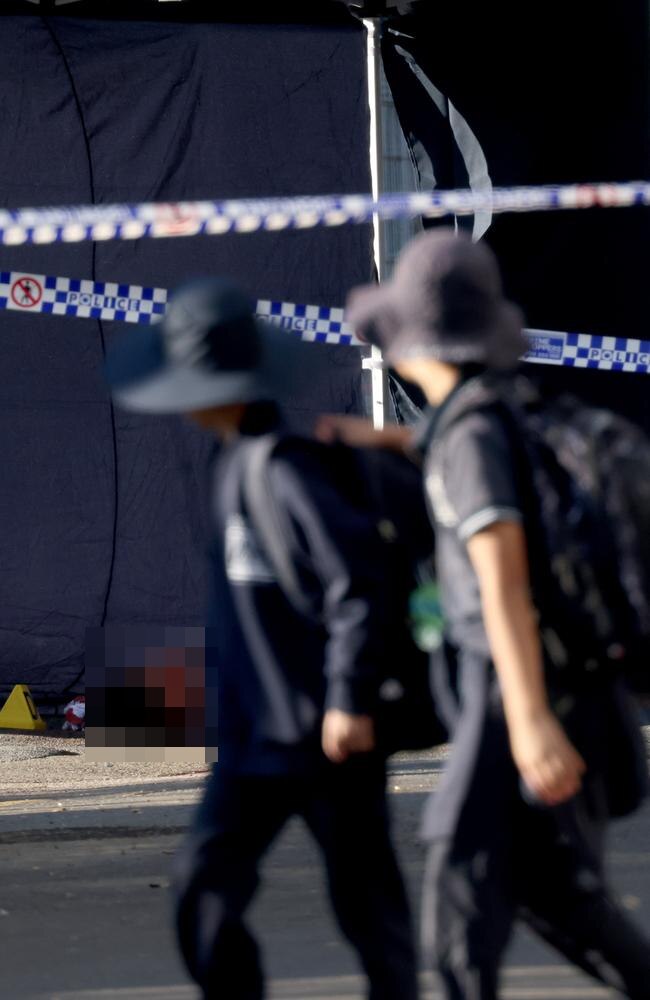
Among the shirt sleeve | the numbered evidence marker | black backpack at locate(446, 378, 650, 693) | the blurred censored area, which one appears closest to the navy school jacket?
the shirt sleeve

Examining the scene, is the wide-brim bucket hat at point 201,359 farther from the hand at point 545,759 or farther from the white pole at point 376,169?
the white pole at point 376,169

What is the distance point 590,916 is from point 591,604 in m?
0.58

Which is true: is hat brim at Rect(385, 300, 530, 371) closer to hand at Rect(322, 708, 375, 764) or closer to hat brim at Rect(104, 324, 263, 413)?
hat brim at Rect(104, 324, 263, 413)

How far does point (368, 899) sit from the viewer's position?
3.25 metres

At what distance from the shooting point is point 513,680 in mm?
2811

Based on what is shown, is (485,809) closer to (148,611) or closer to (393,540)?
(393,540)

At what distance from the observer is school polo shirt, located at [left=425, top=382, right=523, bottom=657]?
2.86m

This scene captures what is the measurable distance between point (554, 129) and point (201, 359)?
6233 mm

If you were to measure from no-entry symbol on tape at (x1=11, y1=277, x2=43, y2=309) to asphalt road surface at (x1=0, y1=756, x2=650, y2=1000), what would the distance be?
300 centimetres

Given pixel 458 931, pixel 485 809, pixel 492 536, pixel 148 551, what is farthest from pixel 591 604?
pixel 148 551

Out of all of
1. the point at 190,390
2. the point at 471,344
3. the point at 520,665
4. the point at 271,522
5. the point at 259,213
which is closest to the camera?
the point at 520,665

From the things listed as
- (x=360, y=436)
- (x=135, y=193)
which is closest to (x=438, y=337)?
(x=360, y=436)

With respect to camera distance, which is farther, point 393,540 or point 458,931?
point 393,540

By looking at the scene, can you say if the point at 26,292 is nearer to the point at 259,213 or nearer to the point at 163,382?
the point at 259,213
